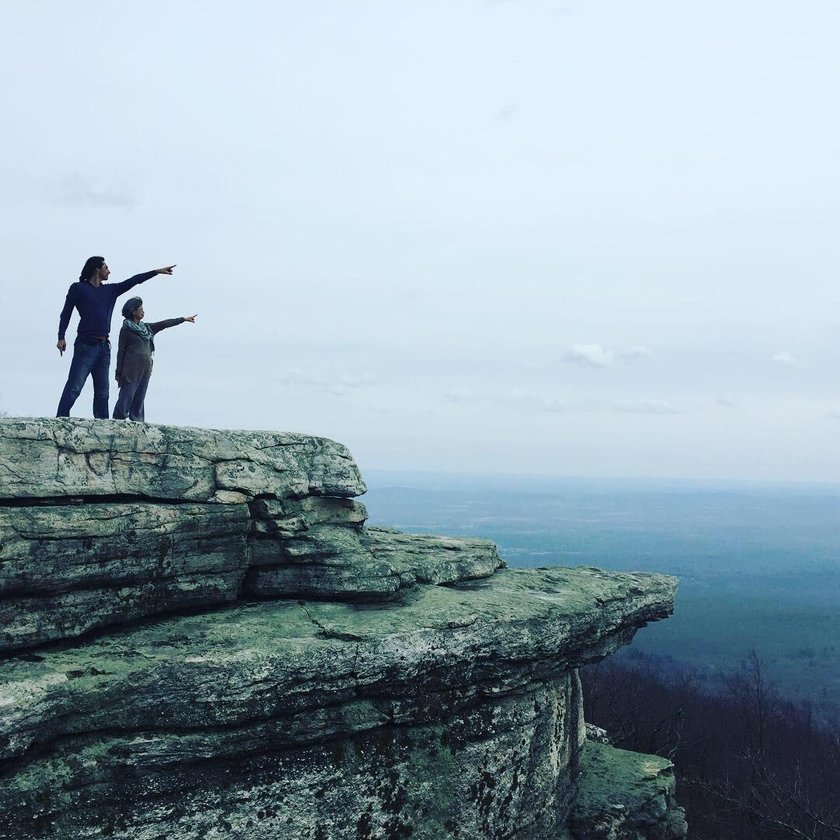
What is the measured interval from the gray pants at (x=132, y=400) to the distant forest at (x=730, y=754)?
26998 mm

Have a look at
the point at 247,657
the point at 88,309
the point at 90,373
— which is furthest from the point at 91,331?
the point at 247,657

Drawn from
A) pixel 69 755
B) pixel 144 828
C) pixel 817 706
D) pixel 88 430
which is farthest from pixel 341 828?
pixel 817 706

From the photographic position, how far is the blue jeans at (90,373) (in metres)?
15.3

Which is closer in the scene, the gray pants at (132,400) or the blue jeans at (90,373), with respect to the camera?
Result: the blue jeans at (90,373)

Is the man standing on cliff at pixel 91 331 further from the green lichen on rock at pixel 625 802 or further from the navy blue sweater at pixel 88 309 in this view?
the green lichen on rock at pixel 625 802

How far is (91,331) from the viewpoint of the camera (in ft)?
51.0

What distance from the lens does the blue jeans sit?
1534 centimetres

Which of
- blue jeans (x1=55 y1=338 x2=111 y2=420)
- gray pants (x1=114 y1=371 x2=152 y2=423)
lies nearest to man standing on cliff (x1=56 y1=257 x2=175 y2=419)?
blue jeans (x1=55 y1=338 x2=111 y2=420)

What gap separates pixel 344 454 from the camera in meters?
18.0

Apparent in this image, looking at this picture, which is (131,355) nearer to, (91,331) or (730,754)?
(91,331)

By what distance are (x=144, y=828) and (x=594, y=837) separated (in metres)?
12.5

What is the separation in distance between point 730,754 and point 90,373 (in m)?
40.9

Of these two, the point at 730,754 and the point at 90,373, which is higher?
the point at 90,373

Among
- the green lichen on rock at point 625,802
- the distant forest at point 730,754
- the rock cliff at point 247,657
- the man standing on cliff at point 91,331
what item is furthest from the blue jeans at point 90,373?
the distant forest at point 730,754
